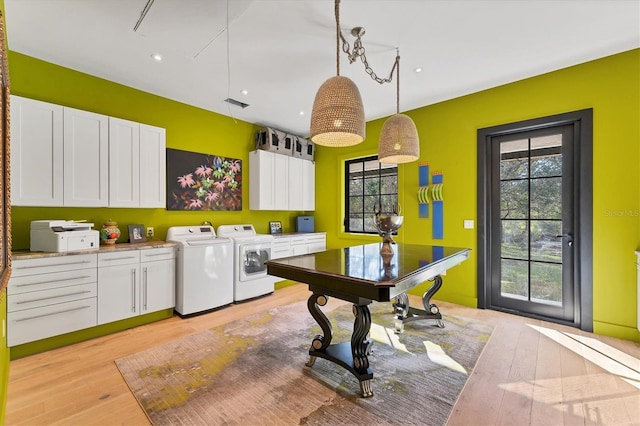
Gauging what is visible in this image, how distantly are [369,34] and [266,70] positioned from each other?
1166 millimetres

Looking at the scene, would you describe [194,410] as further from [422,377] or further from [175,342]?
[422,377]

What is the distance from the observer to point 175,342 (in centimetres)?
269

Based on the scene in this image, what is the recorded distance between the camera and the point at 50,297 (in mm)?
2455

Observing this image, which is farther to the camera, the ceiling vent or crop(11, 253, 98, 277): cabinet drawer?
the ceiling vent

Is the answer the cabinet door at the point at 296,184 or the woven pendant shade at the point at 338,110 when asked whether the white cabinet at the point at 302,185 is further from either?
the woven pendant shade at the point at 338,110

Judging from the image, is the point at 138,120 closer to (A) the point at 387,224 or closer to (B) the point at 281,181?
(B) the point at 281,181

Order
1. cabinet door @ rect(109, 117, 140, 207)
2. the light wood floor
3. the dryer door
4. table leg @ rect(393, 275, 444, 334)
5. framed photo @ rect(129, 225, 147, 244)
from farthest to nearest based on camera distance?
the dryer door < framed photo @ rect(129, 225, 147, 244) < cabinet door @ rect(109, 117, 140, 207) < table leg @ rect(393, 275, 444, 334) < the light wood floor

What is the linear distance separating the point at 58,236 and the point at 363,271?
9.00 ft

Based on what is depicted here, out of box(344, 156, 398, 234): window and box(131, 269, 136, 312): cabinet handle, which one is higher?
box(344, 156, 398, 234): window

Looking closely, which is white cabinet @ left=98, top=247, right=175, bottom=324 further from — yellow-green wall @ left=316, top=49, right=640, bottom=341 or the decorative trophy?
yellow-green wall @ left=316, top=49, right=640, bottom=341

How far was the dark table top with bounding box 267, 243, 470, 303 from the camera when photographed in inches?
61.6

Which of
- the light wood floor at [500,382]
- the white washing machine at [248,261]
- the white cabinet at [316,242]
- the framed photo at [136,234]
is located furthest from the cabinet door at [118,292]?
the white cabinet at [316,242]

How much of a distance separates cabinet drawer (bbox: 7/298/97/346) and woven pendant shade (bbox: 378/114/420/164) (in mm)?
3137

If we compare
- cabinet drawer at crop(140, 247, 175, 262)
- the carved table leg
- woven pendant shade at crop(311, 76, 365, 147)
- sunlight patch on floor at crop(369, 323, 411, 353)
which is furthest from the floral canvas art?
sunlight patch on floor at crop(369, 323, 411, 353)
